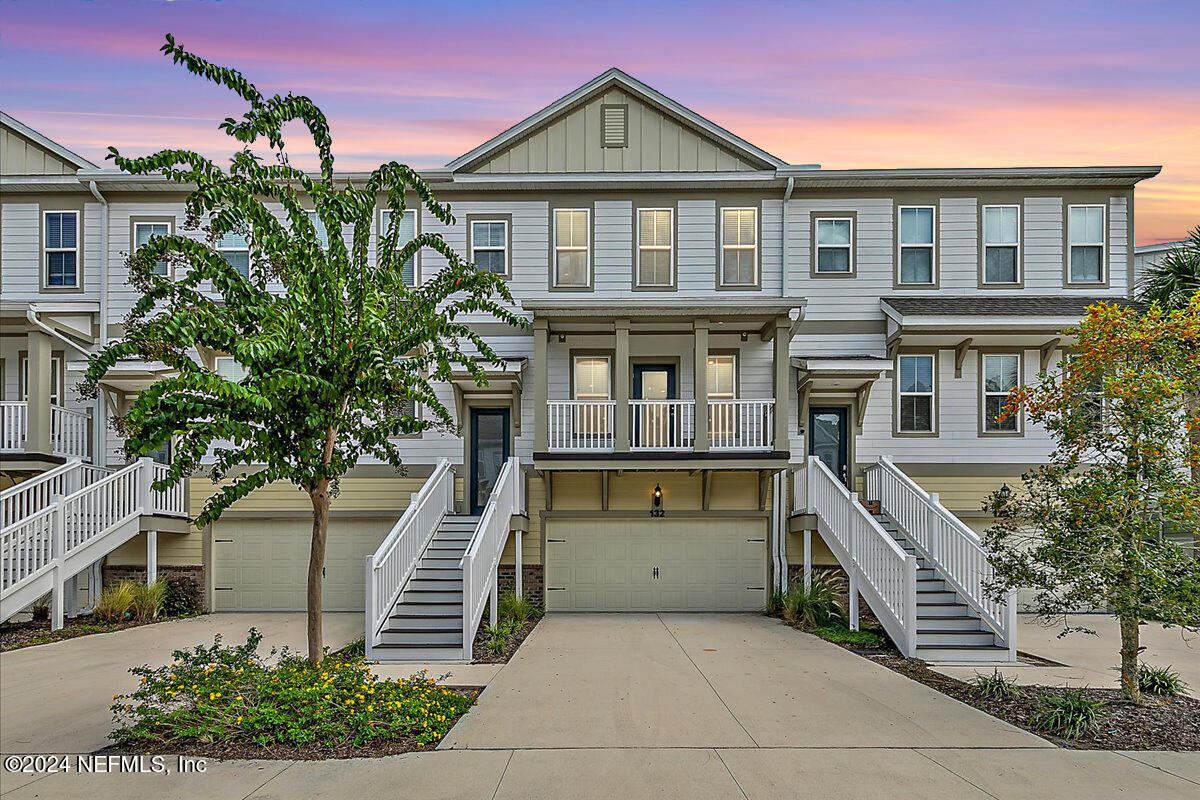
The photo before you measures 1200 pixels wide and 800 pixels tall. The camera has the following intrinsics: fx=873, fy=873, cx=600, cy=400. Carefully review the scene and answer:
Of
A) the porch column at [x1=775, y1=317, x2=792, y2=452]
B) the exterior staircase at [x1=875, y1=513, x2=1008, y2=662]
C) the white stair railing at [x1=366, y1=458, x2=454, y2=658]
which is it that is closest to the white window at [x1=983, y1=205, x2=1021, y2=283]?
the porch column at [x1=775, y1=317, x2=792, y2=452]

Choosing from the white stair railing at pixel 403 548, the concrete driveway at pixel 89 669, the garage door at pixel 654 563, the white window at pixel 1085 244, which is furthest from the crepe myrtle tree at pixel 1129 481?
the concrete driveway at pixel 89 669

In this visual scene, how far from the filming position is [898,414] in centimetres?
1631

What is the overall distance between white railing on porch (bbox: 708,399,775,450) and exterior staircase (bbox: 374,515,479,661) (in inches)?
184

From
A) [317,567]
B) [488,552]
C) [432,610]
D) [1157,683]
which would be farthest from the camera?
[488,552]

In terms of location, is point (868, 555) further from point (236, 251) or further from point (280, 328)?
point (236, 251)

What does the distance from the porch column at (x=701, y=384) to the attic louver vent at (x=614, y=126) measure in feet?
13.5

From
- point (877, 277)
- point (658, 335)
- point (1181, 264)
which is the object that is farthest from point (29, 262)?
point (1181, 264)

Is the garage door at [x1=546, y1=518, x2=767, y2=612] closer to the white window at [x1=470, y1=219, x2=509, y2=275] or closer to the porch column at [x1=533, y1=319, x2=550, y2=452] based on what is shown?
the porch column at [x1=533, y1=319, x2=550, y2=452]

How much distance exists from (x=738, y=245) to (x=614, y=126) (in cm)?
328

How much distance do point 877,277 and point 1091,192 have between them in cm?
425

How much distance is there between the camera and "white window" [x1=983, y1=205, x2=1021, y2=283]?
1645 centimetres

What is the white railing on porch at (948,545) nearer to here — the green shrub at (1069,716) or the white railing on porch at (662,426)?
the green shrub at (1069,716)

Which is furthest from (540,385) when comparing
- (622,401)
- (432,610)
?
(432,610)

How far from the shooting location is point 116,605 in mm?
14539
